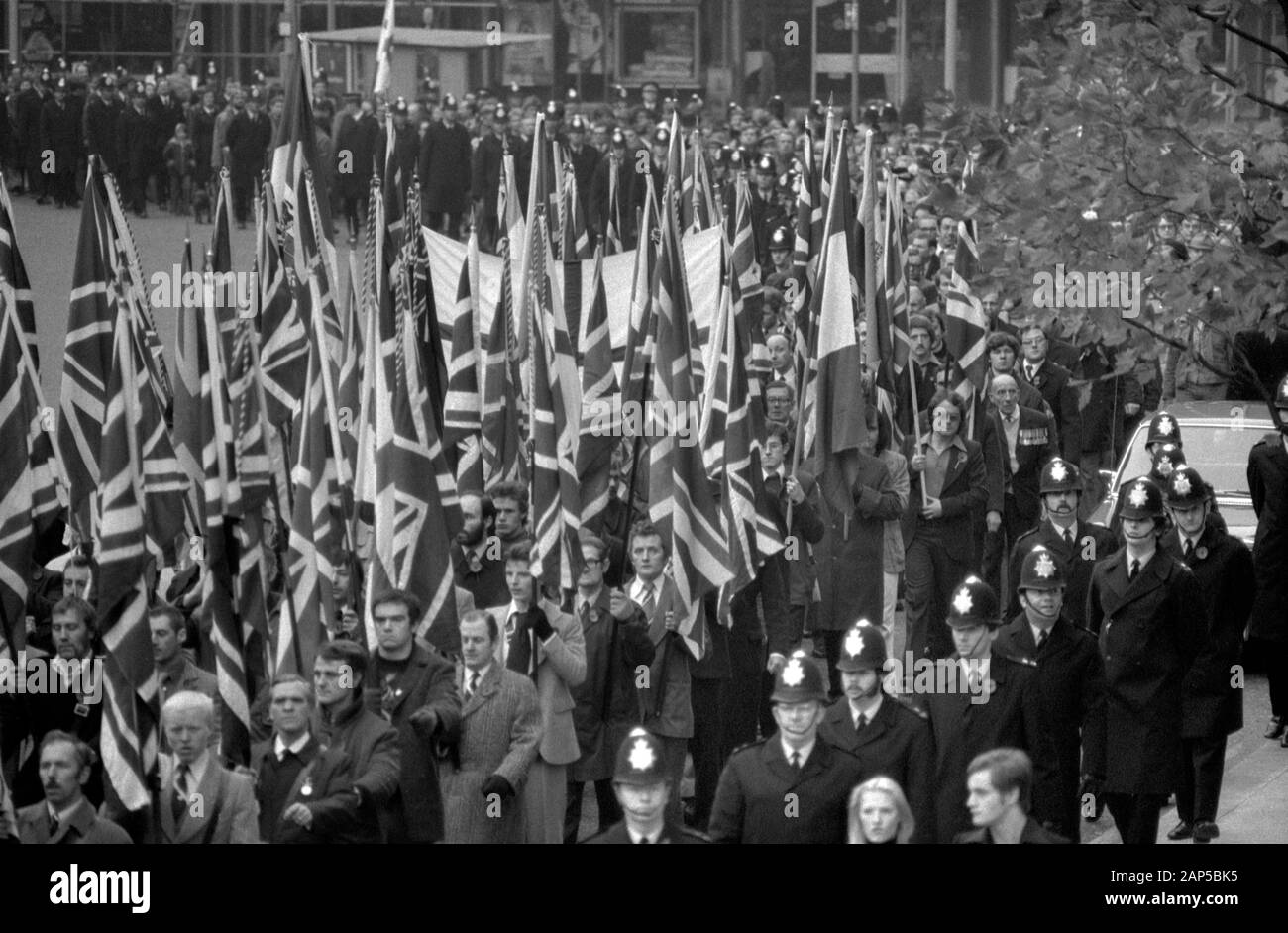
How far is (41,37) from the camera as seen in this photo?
4203 cm

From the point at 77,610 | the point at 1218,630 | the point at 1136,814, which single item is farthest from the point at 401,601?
the point at 1218,630

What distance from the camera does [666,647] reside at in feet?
37.5

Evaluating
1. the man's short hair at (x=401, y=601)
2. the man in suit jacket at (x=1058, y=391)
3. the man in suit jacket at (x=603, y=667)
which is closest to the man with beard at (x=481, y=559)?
the man in suit jacket at (x=603, y=667)

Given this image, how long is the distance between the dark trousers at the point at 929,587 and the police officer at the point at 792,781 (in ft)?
17.4

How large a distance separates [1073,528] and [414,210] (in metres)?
4.69

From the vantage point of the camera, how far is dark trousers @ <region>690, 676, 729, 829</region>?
1163 cm

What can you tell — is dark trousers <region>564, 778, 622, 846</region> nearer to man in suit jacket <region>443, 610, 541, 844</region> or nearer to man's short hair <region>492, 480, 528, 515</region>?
man in suit jacket <region>443, 610, 541, 844</region>

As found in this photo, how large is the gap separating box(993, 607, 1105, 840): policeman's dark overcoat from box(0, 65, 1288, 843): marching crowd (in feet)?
0.05

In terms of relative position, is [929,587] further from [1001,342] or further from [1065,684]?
[1065,684]

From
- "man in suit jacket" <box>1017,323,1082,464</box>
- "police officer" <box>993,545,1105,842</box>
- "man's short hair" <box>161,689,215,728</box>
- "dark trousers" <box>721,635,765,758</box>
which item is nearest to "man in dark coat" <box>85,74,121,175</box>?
"man in suit jacket" <box>1017,323,1082,464</box>

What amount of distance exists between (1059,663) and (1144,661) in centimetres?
73

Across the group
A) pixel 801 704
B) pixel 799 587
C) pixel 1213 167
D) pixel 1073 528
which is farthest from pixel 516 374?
pixel 801 704

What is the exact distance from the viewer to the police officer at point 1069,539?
490 inches
